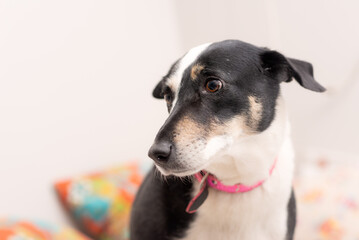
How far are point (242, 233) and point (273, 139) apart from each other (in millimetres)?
288

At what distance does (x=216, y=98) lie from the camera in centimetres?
101

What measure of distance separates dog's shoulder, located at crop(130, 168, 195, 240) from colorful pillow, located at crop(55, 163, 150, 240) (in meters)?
0.75

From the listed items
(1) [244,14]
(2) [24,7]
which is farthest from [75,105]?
(1) [244,14]

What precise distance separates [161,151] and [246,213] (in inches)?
15.2

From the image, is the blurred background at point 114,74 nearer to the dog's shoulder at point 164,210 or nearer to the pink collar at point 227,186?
the dog's shoulder at point 164,210

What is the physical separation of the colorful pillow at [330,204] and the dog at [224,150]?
0.74m

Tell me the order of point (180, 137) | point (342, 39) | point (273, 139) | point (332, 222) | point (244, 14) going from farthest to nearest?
point (244, 14) → point (342, 39) → point (332, 222) → point (273, 139) → point (180, 137)

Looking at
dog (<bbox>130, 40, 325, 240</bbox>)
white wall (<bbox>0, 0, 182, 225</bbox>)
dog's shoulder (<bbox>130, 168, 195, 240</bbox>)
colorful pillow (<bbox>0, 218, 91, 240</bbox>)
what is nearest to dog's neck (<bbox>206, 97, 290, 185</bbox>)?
dog (<bbox>130, 40, 325, 240</bbox>)

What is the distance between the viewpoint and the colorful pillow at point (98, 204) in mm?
1983

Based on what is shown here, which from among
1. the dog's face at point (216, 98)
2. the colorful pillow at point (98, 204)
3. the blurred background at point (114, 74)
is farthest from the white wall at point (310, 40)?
the dog's face at point (216, 98)

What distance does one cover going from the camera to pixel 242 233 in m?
1.16

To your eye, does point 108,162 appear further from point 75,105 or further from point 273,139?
point 273,139

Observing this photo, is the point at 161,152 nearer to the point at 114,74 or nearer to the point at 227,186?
the point at 227,186

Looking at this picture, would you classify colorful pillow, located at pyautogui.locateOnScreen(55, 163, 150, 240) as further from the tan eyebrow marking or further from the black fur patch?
the tan eyebrow marking
